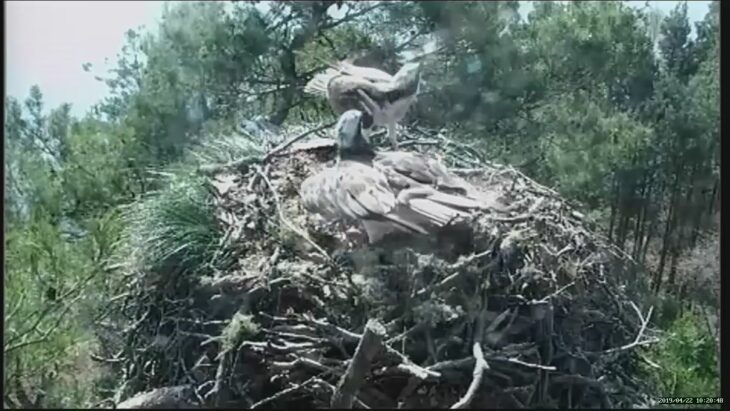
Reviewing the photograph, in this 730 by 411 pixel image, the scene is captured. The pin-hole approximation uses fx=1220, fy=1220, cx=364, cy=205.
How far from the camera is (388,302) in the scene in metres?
1.63

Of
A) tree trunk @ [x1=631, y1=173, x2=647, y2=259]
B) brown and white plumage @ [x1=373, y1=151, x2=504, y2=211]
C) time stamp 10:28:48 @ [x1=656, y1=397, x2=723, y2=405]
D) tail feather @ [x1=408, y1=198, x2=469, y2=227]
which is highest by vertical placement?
brown and white plumage @ [x1=373, y1=151, x2=504, y2=211]

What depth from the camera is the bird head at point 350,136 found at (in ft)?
5.50

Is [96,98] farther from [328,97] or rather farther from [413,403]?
[413,403]

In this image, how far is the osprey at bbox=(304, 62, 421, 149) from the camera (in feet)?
5.49

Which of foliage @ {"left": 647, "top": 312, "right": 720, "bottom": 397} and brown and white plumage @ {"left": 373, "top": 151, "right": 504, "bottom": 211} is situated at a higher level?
brown and white plumage @ {"left": 373, "top": 151, "right": 504, "bottom": 211}

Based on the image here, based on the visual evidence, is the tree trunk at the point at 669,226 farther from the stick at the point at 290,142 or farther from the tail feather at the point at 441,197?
the stick at the point at 290,142

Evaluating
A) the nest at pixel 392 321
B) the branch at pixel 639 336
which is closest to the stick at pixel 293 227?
the nest at pixel 392 321

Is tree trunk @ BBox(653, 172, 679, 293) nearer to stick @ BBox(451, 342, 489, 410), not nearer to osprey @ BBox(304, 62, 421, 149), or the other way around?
stick @ BBox(451, 342, 489, 410)

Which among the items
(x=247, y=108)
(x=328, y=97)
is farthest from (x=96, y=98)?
(x=328, y=97)

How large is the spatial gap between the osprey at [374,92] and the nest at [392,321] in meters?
0.10

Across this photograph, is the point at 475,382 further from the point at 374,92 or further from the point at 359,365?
the point at 374,92

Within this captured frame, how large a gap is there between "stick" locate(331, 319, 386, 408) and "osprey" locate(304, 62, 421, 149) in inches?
10.1

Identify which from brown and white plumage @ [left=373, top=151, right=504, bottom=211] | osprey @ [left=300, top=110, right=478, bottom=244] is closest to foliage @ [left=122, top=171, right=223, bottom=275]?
osprey @ [left=300, top=110, right=478, bottom=244]

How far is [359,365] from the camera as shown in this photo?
5.34ft
